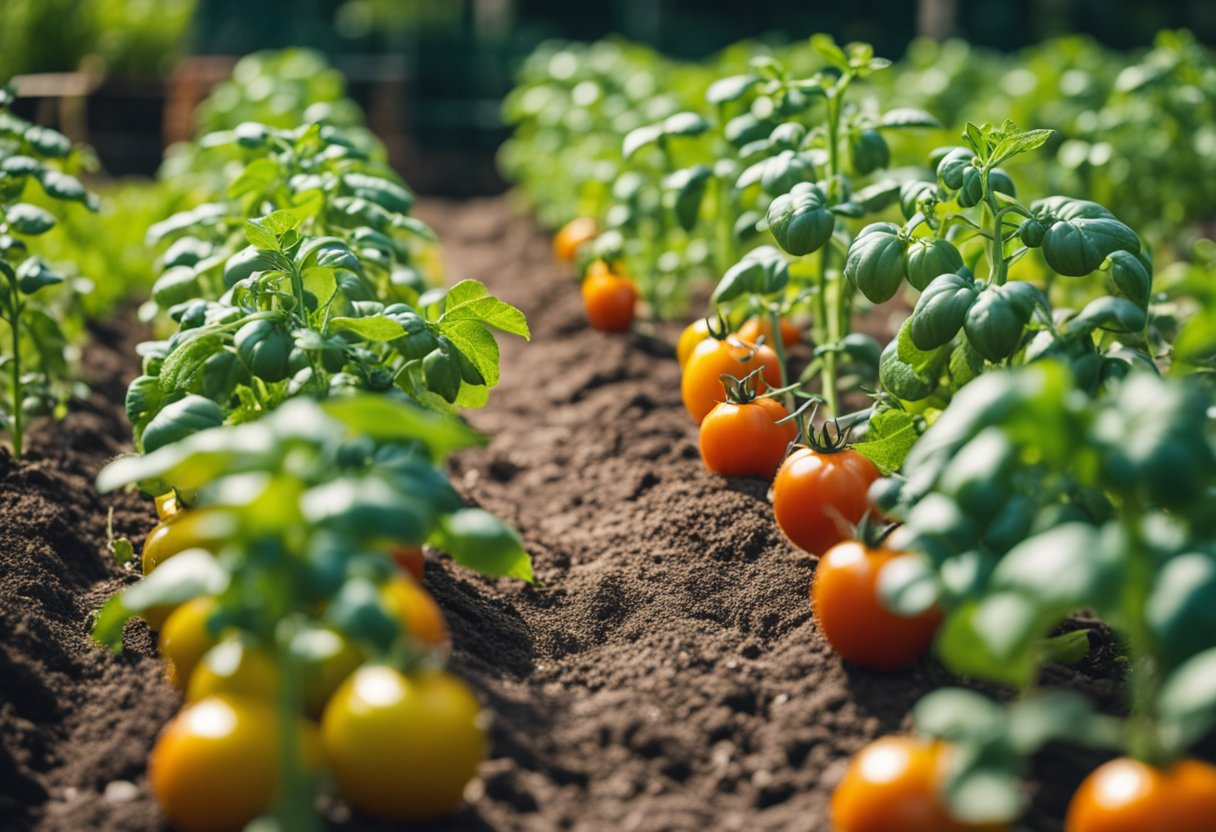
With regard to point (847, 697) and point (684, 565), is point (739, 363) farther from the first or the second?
point (847, 697)

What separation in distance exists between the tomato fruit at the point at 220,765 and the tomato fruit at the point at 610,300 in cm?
325

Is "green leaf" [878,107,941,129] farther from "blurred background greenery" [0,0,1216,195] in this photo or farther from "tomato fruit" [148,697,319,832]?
"blurred background greenery" [0,0,1216,195]

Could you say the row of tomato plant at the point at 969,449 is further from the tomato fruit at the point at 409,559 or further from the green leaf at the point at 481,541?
the tomato fruit at the point at 409,559

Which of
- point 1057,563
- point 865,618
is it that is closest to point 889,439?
point 865,618

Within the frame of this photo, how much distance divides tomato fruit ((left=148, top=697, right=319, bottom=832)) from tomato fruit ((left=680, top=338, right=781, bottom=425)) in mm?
1832

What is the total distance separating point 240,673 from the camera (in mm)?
2133

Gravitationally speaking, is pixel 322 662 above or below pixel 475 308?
below

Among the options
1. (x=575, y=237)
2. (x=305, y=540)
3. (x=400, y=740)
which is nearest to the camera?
(x=305, y=540)

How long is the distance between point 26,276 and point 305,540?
6.50ft

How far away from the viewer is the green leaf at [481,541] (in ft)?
7.20

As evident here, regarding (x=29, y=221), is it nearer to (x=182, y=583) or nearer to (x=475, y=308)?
(x=475, y=308)

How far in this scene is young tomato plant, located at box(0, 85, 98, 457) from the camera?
3.49m

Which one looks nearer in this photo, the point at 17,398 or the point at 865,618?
the point at 865,618

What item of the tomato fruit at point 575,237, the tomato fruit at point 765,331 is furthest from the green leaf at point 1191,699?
the tomato fruit at point 575,237
